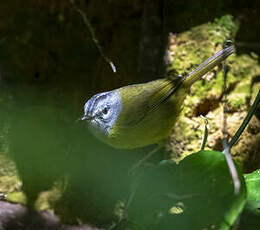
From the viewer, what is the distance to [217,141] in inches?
129

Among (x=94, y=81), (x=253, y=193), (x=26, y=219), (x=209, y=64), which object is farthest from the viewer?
(x=94, y=81)

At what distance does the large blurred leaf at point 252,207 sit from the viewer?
1.76 meters

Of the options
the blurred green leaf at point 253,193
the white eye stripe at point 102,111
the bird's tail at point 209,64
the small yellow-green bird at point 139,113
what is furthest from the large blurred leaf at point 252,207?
the white eye stripe at point 102,111

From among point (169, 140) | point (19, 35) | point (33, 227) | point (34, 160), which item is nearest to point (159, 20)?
point (169, 140)

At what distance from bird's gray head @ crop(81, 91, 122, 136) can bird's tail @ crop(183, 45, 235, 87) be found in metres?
0.61

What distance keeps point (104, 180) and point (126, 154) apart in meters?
0.33

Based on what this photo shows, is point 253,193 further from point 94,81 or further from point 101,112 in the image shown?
point 94,81

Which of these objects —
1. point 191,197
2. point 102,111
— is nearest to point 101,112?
point 102,111

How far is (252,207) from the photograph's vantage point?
71.6 inches

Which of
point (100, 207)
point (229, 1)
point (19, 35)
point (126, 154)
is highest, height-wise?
point (229, 1)

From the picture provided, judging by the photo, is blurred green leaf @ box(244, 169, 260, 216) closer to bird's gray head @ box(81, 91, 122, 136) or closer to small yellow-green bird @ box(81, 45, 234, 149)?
small yellow-green bird @ box(81, 45, 234, 149)

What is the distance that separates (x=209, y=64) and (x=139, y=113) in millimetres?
662

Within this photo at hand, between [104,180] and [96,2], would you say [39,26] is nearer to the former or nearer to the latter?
[96,2]

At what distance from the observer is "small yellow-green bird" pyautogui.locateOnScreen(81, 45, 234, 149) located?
2924 millimetres
